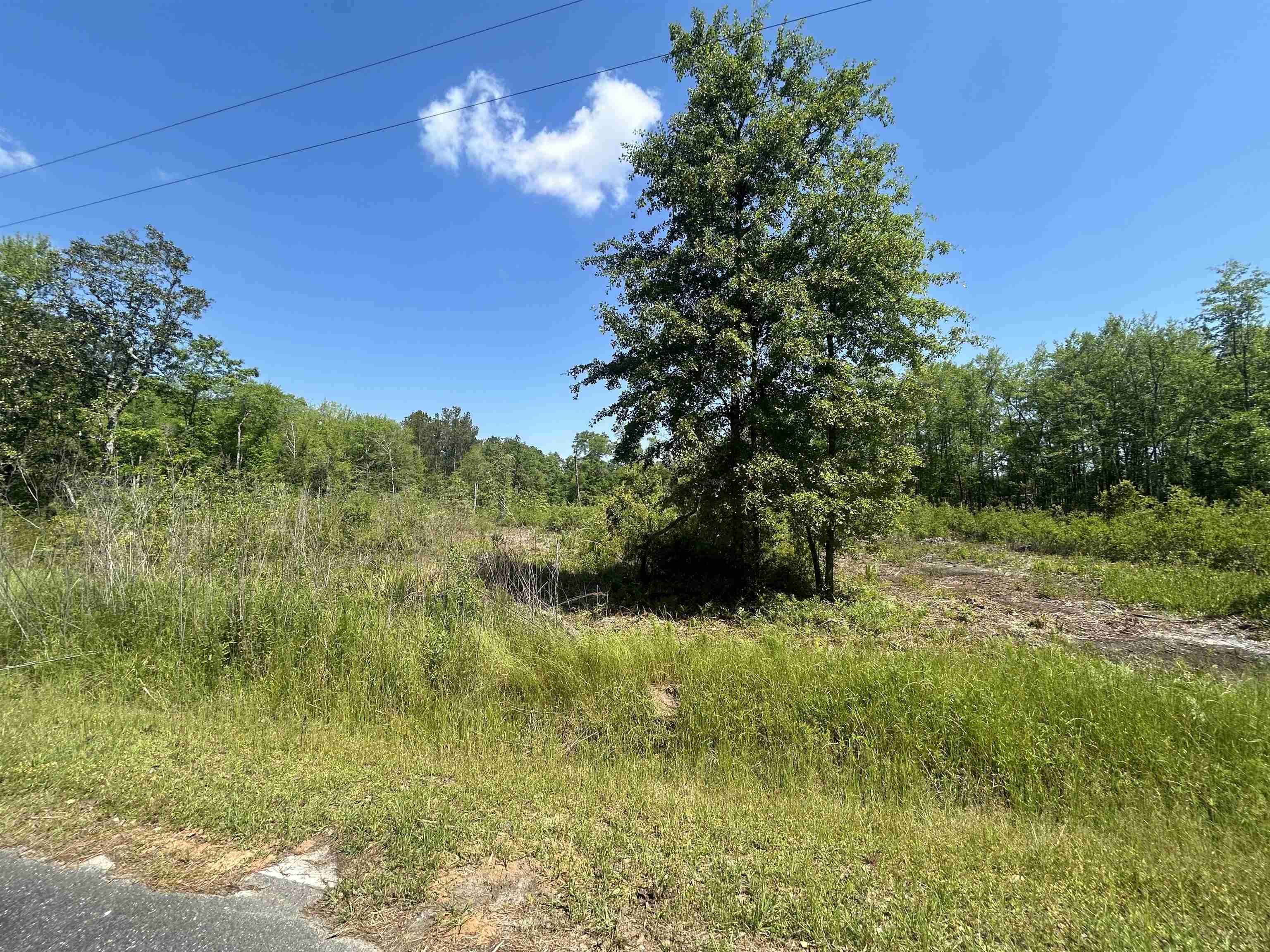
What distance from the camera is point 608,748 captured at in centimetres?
395

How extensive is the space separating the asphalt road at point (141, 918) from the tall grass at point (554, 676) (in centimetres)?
185

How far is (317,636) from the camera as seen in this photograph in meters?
5.05

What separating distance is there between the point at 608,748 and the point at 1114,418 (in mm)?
39122

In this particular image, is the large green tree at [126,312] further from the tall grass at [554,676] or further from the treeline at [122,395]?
the tall grass at [554,676]

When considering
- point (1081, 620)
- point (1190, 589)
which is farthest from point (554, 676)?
point (1190, 589)

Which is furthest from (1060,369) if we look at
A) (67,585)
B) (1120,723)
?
(67,585)

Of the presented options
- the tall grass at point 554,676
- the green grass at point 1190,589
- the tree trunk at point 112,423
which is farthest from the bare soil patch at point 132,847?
the tree trunk at point 112,423

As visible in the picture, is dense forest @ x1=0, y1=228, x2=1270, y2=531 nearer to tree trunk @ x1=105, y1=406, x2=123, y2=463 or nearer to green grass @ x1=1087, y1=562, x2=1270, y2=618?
tree trunk @ x1=105, y1=406, x2=123, y2=463

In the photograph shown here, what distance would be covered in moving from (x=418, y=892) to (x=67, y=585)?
6.36 meters

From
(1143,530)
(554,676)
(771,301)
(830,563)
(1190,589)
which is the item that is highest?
(771,301)

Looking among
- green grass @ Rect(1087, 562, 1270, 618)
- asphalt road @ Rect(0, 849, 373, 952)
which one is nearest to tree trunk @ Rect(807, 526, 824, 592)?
green grass @ Rect(1087, 562, 1270, 618)

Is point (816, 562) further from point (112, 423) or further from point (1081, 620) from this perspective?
point (112, 423)

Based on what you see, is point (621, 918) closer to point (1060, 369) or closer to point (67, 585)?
point (67, 585)

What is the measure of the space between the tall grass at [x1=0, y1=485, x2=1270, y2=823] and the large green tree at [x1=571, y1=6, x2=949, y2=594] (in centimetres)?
350
